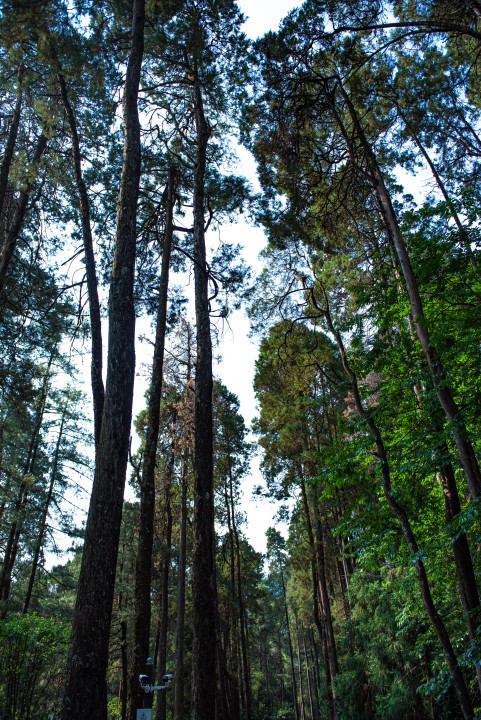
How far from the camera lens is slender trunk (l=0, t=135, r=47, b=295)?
945 centimetres

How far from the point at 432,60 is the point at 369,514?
8586mm

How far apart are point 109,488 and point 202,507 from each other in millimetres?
2699

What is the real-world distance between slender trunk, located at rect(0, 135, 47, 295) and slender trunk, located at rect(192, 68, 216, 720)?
12.2 ft

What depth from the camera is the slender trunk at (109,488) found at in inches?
140

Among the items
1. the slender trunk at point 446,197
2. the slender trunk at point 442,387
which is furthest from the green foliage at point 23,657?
the slender trunk at point 446,197

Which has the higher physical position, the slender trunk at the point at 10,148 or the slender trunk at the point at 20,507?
the slender trunk at the point at 10,148

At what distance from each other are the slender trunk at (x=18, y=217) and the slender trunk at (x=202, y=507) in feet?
12.2

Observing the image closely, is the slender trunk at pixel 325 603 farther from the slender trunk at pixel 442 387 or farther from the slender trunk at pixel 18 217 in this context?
the slender trunk at pixel 18 217

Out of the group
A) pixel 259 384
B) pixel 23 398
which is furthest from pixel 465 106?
pixel 23 398

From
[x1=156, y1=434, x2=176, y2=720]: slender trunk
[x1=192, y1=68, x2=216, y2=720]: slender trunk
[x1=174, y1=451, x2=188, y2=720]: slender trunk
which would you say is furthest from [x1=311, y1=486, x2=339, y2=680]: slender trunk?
[x1=192, y1=68, x2=216, y2=720]: slender trunk

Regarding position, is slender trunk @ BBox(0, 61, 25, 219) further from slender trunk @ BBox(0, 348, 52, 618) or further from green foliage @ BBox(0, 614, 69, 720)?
green foliage @ BBox(0, 614, 69, 720)

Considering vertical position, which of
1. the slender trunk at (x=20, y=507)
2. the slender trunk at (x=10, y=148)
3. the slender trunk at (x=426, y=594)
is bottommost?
the slender trunk at (x=426, y=594)

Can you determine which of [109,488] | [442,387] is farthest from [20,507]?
[442,387]

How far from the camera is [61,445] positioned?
683 inches
